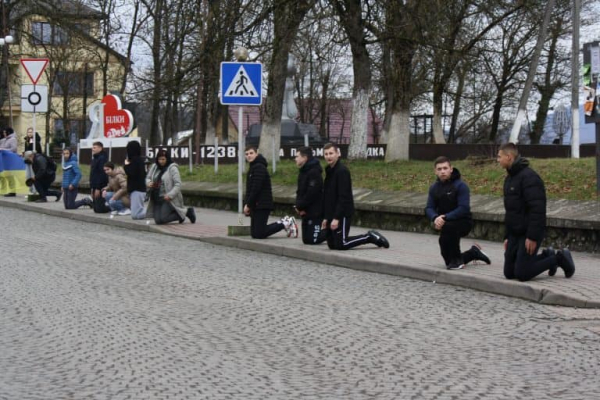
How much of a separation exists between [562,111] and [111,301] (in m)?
47.0

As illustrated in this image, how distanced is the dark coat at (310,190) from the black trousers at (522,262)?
16.0 feet

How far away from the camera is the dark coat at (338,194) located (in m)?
14.7

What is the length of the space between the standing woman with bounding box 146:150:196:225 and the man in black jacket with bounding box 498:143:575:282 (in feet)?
33.2

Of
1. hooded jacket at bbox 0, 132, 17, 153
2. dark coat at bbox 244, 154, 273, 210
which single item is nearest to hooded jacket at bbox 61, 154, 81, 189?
hooded jacket at bbox 0, 132, 17, 153

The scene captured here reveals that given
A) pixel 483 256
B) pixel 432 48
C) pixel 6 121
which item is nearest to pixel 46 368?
pixel 483 256

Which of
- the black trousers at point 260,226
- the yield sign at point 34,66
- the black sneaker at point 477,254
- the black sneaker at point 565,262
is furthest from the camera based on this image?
the yield sign at point 34,66

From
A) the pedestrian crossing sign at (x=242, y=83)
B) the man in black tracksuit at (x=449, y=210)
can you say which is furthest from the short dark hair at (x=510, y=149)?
the pedestrian crossing sign at (x=242, y=83)

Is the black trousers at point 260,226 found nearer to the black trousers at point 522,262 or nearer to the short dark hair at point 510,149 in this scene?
the black trousers at point 522,262

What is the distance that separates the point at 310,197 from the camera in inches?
619

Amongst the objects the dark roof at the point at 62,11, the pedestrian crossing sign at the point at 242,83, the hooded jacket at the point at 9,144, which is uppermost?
the dark roof at the point at 62,11

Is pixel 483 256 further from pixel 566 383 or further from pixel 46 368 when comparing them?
pixel 46 368

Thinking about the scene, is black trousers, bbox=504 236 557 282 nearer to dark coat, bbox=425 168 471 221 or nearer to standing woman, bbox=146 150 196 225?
dark coat, bbox=425 168 471 221

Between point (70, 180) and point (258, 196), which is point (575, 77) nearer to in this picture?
point (70, 180)

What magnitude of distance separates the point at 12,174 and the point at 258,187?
15688mm
